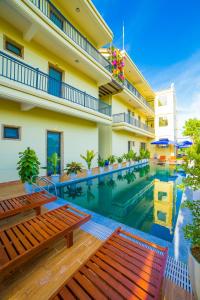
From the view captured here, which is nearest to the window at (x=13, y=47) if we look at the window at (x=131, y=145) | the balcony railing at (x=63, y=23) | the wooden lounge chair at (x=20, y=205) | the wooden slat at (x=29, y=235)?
the balcony railing at (x=63, y=23)

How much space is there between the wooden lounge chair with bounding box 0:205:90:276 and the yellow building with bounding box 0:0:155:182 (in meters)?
5.59

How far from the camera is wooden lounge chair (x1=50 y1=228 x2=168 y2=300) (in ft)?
5.24

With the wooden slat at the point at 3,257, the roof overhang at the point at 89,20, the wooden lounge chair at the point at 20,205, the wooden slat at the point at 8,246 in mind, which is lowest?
the wooden slat at the point at 3,257

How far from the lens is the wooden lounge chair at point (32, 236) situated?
2016 mm

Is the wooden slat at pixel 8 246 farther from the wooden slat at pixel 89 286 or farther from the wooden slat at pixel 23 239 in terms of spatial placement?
the wooden slat at pixel 89 286

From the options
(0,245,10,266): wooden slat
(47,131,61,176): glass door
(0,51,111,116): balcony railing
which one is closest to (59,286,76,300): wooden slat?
(0,245,10,266): wooden slat

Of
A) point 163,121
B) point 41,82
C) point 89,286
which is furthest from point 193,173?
point 163,121

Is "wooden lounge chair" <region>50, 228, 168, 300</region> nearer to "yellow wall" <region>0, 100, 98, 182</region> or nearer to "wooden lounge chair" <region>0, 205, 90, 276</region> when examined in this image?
"wooden lounge chair" <region>0, 205, 90, 276</region>

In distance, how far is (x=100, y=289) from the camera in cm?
165

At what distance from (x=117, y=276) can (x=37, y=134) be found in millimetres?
8509

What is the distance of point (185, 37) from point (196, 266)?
19607mm

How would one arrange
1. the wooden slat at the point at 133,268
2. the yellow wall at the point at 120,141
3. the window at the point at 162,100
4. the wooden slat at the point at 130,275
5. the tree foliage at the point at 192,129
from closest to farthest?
the wooden slat at the point at 130,275
the wooden slat at the point at 133,268
the tree foliage at the point at 192,129
the yellow wall at the point at 120,141
the window at the point at 162,100

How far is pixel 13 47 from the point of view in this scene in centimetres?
754

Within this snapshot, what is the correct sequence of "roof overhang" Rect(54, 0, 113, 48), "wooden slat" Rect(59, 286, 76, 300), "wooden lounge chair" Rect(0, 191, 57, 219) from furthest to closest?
1. "roof overhang" Rect(54, 0, 113, 48)
2. "wooden lounge chair" Rect(0, 191, 57, 219)
3. "wooden slat" Rect(59, 286, 76, 300)
